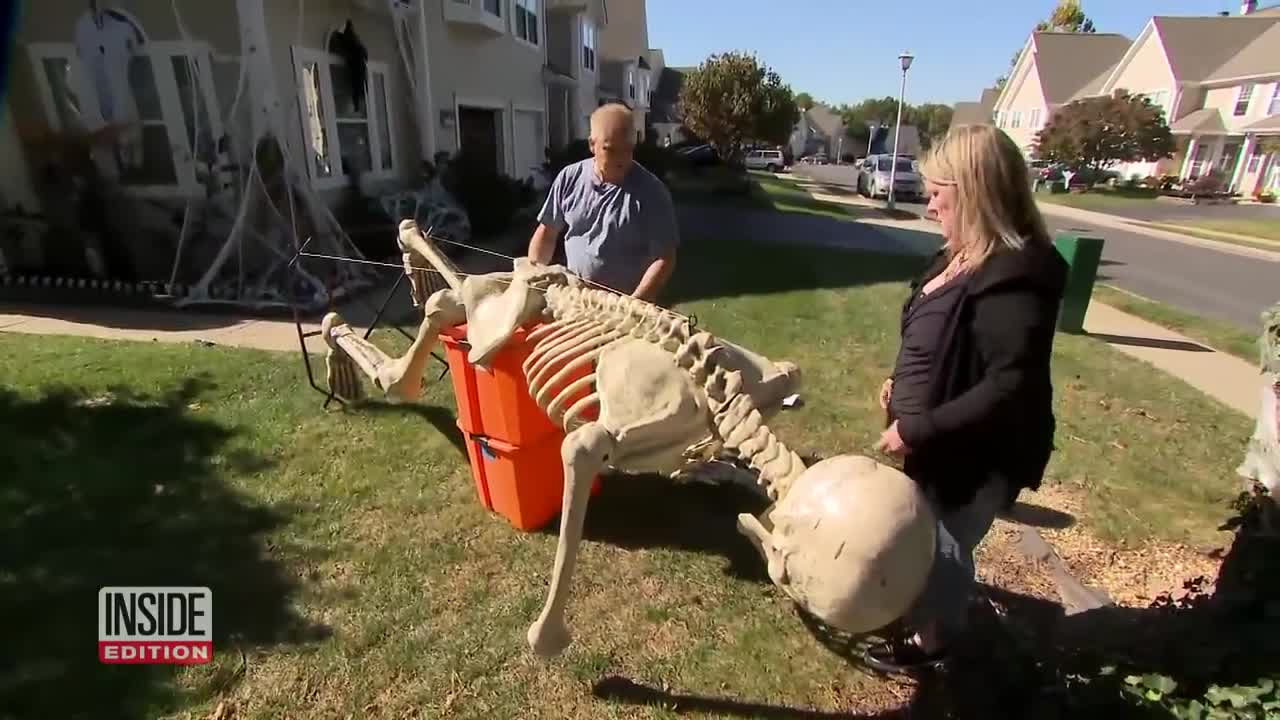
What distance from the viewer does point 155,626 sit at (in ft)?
10.6

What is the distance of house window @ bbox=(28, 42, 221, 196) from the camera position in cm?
884

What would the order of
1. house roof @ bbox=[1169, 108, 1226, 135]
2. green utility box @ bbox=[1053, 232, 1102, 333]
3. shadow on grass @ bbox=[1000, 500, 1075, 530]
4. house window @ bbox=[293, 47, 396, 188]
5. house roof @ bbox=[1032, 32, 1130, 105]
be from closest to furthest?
shadow on grass @ bbox=[1000, 500, 1075, 530], green utility box @ bbox=[1053, 232, 1102, 333], house window @ bbox=[293, 47, 396, 188], house roof @ bbox=[1169, 108, 1226, 135], house roof @ bbox=[1032, 32, 1130, 105]

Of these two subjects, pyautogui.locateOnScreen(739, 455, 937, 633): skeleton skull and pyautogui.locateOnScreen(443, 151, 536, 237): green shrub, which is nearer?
pyautogui.locateOnScreen(739, 455, 937, 633): skeleton skull

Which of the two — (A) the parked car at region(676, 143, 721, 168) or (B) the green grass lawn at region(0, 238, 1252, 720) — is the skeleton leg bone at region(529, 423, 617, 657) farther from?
(A) the parked car at region(676, 143, 721, 168)

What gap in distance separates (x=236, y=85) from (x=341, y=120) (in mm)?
2201

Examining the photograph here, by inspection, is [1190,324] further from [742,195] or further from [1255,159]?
[1255,159]

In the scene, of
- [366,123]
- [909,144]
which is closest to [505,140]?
[366,123]

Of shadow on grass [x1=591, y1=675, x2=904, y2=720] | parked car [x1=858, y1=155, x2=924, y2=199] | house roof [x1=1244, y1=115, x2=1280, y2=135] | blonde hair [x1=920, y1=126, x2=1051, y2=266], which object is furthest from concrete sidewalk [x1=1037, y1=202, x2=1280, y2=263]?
shadow on grass [x1=591, y1=675, x2=904, y2=720]

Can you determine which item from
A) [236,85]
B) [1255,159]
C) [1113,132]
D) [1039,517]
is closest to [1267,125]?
[1255,159]

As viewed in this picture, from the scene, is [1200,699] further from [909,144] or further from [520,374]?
[909,144]

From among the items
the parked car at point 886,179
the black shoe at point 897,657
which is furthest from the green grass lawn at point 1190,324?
the parked car at point 886,179

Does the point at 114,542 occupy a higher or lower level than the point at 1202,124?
lower

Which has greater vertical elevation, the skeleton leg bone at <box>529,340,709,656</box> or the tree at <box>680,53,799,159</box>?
the tree at <box>680,53,799,159</box>

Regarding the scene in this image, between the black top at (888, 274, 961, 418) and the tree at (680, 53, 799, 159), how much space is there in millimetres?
29855
